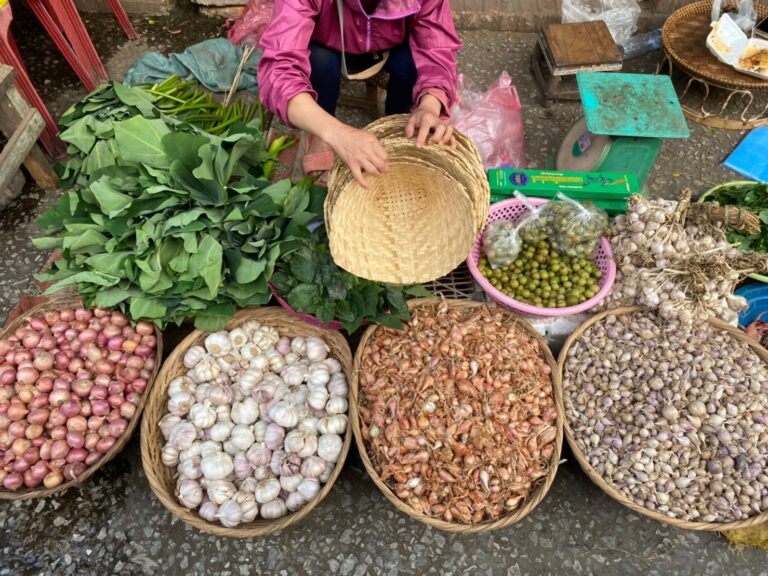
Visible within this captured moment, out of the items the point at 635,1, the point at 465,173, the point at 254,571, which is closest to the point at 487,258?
the point at 465,173

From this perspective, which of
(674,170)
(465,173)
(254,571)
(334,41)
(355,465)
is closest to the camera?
(465,173)

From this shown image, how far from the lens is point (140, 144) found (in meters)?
1.96

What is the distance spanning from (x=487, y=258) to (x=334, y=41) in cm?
118

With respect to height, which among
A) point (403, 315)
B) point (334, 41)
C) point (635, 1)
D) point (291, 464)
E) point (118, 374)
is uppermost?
point (334, 41)

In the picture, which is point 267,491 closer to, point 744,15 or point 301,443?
point 301,443

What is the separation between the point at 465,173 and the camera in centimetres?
165

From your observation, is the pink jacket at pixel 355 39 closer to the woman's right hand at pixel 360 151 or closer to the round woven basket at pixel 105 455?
the woman's right hand at pixel 360 151

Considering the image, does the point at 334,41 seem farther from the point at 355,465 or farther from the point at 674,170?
the point at 674,170

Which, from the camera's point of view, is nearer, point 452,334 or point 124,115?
point 452,334

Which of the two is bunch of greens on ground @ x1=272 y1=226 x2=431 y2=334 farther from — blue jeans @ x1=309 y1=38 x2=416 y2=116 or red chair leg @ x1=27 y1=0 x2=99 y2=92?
red chair leg @ x1=27 y1=0 x2=99 y2=92

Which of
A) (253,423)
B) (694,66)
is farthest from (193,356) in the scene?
(694,66)

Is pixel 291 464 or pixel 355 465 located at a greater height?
pixel 291 464

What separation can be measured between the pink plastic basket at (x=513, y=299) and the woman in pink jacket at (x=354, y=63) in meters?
0.61

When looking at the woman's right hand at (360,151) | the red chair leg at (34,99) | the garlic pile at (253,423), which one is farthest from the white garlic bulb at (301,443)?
the red chair leg at (34,99)
